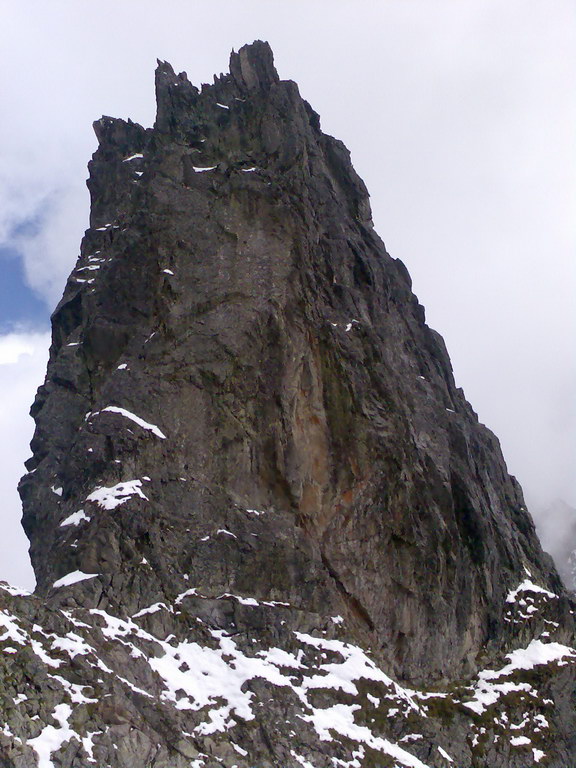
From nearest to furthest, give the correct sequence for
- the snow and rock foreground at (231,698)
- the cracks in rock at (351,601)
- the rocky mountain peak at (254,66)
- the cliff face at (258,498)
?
the snow and rock foreground at (231,698)
the cliff face at (258,498)
the cracks in rock at (351,601)
the rocky mountain peak at (254,66)

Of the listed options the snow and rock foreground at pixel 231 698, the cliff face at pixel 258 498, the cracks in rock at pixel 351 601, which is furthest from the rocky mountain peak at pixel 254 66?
the snow and rock foreground at pixel 231 698

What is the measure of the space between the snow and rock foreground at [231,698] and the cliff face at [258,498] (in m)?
0.14

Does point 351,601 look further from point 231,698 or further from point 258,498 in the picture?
point 231,698

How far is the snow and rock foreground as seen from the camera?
1567 inches

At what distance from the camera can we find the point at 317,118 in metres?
83.2

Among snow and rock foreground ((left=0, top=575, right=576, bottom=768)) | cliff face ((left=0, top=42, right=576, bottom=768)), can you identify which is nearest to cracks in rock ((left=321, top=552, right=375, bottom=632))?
cliff face ((left=0, top=42, right=576, bottom=768))

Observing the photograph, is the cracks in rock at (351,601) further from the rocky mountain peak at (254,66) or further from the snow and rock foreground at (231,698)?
the rocky mountain peak at (254,66)

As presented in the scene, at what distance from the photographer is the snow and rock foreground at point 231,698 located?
131 ft

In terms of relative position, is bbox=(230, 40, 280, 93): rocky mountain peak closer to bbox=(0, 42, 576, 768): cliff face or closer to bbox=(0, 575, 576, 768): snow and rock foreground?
bbox=(0, 42, 576, 768): cliff face

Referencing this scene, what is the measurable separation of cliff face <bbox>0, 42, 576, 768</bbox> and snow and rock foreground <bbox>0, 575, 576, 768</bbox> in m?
0.14

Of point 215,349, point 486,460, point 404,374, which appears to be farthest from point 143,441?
point 486,460

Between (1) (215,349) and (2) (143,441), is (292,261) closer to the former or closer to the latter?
(1) (215,349)

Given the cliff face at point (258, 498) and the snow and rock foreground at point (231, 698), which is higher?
the cliff face at point (258, 498)

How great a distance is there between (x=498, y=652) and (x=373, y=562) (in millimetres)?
11751
